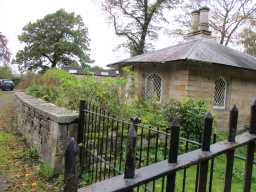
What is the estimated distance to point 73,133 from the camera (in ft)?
17.3

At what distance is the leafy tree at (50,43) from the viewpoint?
41656 mm

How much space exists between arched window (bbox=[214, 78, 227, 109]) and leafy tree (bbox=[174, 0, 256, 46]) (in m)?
17.8

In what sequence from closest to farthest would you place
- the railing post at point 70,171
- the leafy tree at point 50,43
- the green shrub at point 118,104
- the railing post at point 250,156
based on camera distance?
the railing post at point 70,171 < the railing post at point 250,156 < the green shrub at point 118,104 < the leafy tree at point 50,43

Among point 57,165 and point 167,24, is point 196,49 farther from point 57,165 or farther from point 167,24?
point 167,24

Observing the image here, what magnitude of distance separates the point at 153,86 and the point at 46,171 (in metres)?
8.49

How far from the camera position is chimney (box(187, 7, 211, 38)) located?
14.0m

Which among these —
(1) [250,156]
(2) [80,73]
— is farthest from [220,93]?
(1) [250,156]

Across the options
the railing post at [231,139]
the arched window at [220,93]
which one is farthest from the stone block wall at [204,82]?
the railing post at [231,139]

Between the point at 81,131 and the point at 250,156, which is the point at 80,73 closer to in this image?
the point at 81,131

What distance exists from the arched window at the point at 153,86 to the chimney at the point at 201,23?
346 centimetres

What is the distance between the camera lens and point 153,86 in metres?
13.1

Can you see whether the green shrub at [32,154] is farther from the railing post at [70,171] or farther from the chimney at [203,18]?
the chimney at [203,18]

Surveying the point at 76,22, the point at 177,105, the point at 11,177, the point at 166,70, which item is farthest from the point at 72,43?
the point at 11,177

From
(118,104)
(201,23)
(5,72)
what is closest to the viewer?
(118,104)
